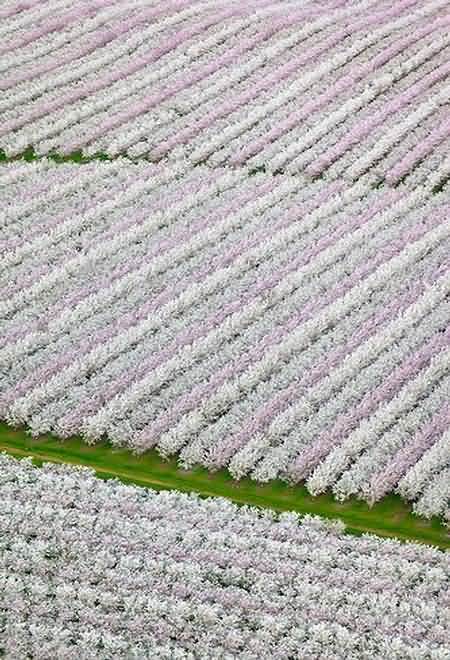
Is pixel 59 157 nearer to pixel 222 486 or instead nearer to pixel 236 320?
pixel 236 320

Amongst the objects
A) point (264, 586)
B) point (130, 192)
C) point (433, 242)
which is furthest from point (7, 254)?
point (264, 586)

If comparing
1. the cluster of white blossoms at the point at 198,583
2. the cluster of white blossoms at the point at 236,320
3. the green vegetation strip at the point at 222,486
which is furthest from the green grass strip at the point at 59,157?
the cluster of white blossoms at the point at 198,583

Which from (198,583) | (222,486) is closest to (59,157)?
(222,486)

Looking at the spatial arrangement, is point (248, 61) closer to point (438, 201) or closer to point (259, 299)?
point (438, 201)

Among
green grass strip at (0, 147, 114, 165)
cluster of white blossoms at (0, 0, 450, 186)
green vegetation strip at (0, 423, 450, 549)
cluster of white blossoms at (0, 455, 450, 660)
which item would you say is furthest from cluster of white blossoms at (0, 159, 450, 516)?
cluster of white blossoms at (0, 0, 450, 186)

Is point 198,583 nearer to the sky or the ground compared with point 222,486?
nearer to the sky

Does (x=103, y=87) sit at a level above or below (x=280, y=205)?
above
